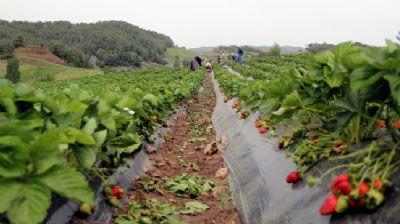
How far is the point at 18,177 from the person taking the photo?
218 cm

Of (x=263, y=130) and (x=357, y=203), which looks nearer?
(x=357, y=203)

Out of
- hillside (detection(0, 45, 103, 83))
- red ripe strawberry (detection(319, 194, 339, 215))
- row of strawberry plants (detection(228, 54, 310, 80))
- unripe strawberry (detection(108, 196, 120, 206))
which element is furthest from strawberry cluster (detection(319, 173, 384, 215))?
hillside (detection(0, 45, 103, 83))

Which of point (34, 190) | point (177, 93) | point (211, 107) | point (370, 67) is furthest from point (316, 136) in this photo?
point (211, 107)

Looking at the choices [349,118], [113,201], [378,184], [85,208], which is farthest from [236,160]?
[378,184]

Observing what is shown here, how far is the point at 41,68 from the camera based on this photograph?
50.6 m

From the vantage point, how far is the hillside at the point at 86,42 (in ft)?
233

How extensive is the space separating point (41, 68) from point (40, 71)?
2.35m

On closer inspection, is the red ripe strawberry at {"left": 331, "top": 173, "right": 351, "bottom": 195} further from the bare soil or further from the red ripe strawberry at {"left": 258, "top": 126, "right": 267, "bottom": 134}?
the bare soil

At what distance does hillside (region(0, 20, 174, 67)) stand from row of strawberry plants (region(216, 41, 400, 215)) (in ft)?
200

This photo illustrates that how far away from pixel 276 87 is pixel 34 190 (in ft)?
8.01

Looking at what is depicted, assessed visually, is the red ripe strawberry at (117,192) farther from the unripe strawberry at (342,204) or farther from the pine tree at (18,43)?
the pine tree at (18,43)

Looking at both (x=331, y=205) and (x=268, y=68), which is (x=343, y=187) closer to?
(x=331, y=205)

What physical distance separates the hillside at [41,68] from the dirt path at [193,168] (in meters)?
33.8

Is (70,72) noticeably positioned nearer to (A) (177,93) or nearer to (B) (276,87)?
(A) (177,93)
